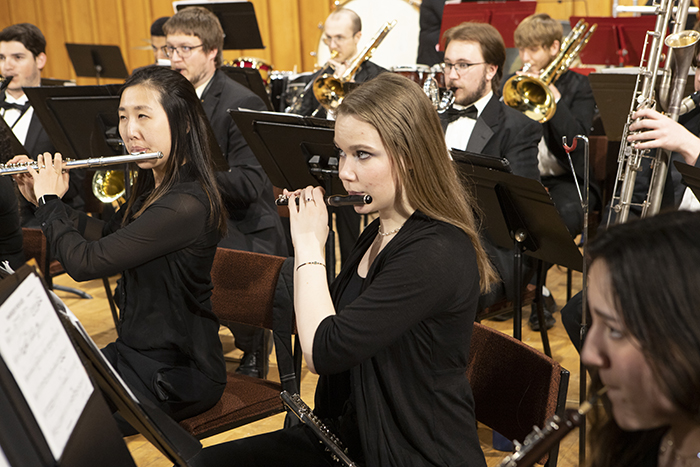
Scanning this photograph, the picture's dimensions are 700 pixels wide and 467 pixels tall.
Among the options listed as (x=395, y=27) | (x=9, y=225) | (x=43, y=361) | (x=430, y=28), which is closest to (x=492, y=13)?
(x=430, y=28)

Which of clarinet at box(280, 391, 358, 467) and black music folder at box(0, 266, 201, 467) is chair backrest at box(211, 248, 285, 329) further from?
black music folder at box(0, 266, 201, 467)

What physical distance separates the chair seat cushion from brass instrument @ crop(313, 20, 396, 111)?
2467 millimetres

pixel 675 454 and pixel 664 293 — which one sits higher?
pixel 664 293

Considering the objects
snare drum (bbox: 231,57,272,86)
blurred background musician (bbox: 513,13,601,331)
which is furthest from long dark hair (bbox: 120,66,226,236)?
snare drum (bbox: 231,57,272,86)

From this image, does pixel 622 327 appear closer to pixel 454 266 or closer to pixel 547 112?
pixel 454 266

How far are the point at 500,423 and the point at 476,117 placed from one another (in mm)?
1733

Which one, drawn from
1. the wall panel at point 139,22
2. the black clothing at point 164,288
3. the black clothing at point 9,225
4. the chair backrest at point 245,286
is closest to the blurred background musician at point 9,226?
the black clothing at point 9,225

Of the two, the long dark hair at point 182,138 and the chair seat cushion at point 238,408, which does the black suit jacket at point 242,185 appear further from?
the chair seat cushion at point 238,408

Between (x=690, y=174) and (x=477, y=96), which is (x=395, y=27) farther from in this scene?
(x=690, y=174)

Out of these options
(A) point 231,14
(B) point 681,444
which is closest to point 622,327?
(B) point 681,444

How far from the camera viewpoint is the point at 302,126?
2199mm

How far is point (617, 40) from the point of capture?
4.55m

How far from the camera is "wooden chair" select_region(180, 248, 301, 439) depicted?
5.73 ft

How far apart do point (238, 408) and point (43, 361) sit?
97 centimetres
